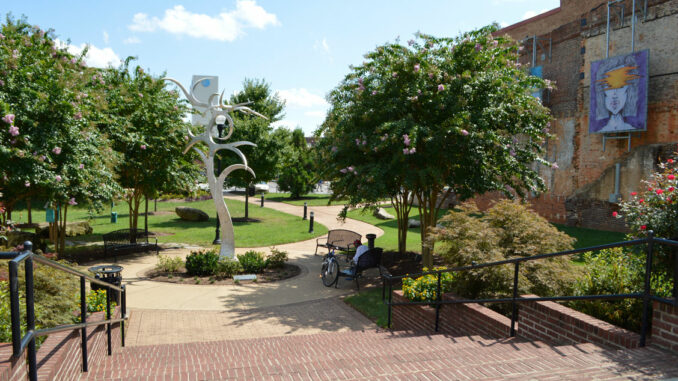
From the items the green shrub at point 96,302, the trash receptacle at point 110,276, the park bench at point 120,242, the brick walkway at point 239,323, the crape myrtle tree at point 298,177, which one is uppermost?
the crape myrtle tree at point 298,177

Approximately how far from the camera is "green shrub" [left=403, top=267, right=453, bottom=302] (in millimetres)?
7074

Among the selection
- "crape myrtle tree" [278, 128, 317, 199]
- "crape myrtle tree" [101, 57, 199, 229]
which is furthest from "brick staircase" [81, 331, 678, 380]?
"crape myrtle tree" [278, 128, 317, 199]

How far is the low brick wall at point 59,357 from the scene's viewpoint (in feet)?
7.85

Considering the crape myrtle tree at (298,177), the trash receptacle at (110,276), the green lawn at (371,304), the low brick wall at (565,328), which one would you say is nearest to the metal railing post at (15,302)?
the low brick wall at (565,328)

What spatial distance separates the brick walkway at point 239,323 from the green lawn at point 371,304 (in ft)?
0.47

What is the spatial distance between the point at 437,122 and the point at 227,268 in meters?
6.38

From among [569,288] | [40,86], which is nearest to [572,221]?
[569,288]

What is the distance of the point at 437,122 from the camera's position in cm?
1072

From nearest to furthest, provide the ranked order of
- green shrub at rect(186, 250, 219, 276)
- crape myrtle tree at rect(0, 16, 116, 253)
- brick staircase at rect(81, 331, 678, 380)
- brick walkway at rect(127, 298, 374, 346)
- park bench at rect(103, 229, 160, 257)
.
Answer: brick staircase at rect(81, 331, 678, 380)
brick walkway at rect(127, 298, 374, 346)
crape myrtle tree at rect(0, 16, 116, 253)
green shrub at rect(186, 250, 219, 276)
park bench at rect(103, 229, 160, 257)

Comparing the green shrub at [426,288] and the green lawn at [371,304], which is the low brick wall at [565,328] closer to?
the green shrub at [426,288]

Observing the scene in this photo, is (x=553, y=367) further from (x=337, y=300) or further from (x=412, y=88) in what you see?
(x=412, y=88)

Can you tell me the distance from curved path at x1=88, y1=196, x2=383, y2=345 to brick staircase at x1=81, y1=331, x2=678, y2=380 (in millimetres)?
1779

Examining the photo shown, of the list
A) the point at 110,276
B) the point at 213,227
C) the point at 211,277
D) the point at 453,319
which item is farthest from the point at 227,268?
Answer: the point at 213,227

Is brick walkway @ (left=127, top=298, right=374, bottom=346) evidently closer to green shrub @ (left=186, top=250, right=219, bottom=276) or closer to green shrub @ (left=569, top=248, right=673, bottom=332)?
green shrub @ (left=186, top=250, right=219, bottom=276)
